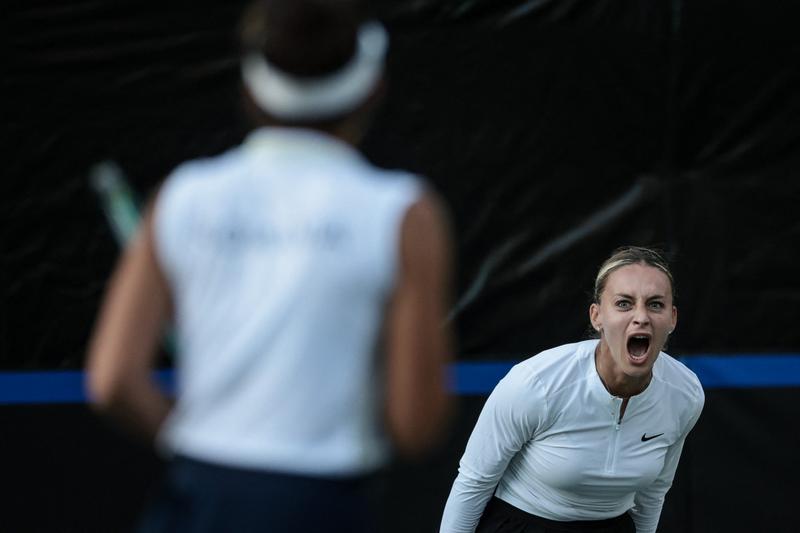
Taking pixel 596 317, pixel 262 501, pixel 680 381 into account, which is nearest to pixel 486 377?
pixel 596 317

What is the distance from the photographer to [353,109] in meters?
1.30

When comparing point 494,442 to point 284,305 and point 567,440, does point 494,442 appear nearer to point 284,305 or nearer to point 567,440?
point 567,440

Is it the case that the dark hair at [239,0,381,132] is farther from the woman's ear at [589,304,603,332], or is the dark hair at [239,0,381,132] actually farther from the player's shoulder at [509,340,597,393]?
the woman's ear at [589,304,603,332]

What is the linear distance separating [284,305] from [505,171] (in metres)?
2.45

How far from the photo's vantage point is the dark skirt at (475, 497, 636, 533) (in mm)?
2830

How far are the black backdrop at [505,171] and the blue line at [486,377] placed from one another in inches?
1.2

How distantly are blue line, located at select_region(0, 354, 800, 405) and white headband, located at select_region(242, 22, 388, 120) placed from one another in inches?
91.1

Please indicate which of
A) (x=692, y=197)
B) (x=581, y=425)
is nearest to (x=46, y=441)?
(x=581, y=425)

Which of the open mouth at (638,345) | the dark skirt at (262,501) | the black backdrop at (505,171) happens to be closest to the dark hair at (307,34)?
the dark skirt at (262,501)

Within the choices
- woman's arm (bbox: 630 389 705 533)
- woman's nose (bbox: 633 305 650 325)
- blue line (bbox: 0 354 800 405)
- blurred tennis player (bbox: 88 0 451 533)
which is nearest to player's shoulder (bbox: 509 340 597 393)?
woman's nose (bbox: 633 305 650 325)

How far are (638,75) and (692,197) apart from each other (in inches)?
15.6

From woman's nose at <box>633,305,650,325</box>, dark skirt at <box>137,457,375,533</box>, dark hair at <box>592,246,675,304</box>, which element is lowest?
woman's nose at <box>633,305,650,325</box>

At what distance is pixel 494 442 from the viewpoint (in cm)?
270

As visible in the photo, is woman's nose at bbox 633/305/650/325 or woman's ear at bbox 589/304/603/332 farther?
woman's ear at bbox 589/304/603/332
